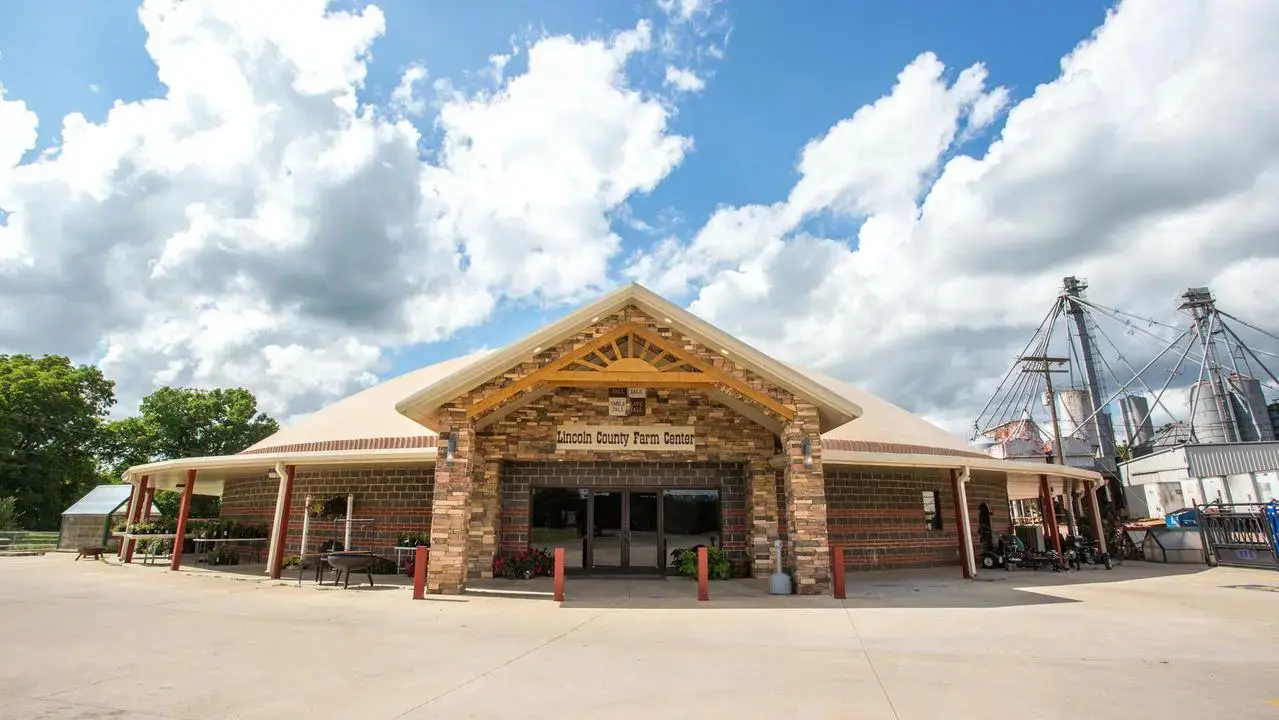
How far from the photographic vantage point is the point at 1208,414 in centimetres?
5100

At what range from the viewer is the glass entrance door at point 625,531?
46.0ft

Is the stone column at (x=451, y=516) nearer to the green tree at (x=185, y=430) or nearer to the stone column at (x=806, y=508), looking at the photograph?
the stone column at (x=806, y=508)

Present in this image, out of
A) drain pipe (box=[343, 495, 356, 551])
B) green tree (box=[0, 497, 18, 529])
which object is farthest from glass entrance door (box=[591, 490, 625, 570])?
green tree (box=[0, 497, 18, 529])

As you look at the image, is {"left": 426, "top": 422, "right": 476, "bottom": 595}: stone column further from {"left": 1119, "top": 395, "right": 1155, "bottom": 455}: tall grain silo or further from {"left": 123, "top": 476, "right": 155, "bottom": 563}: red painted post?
{"left": 1119, "top": 395, "right": 1155, "bottom": 455}: tall grain silo

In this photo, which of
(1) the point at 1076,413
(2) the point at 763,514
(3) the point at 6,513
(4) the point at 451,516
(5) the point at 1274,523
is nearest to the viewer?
(4) the point at 451,516

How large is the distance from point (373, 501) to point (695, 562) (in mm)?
8000

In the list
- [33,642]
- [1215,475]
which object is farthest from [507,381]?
[1215,475]

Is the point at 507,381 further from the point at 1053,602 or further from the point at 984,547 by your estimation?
the point at 984,547

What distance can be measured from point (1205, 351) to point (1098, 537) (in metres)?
46.8

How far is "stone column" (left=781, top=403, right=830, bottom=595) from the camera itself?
10820 mm

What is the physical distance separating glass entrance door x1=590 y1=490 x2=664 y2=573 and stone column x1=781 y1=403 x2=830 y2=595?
3790 millimetres

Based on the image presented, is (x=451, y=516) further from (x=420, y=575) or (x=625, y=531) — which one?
(x=625, y=531)

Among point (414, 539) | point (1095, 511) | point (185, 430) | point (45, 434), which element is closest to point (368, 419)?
point (414, 539)

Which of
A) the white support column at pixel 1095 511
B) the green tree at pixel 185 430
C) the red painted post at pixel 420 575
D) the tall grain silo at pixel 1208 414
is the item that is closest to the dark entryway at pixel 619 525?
the red painted post at pixel 420 575
